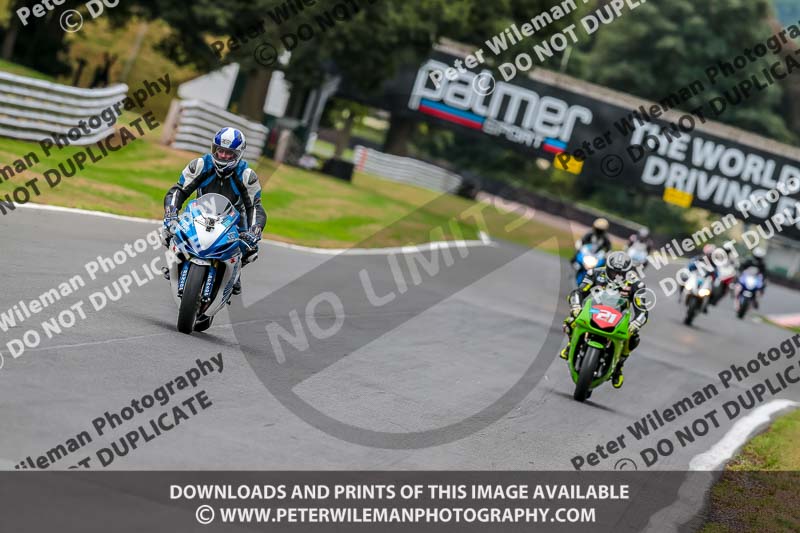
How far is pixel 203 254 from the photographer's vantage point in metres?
9.87

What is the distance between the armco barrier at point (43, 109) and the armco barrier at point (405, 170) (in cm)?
3048

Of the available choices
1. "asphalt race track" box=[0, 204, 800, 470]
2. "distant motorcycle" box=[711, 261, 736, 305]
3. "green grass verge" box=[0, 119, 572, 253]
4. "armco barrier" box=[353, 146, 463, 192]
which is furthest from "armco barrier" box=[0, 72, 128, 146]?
"armco barrier" box=[353, 146, 463, 192]

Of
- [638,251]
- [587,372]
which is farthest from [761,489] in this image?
[638,251]

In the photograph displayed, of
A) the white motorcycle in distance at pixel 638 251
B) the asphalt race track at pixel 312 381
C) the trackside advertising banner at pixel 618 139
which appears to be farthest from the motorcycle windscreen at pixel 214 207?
the trackside advertising banner at pixel 618 139

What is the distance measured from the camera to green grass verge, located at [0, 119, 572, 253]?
19578 millimetres

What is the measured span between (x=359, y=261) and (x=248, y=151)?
47.3 ft

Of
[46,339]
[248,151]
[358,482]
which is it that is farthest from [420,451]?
[248,151]

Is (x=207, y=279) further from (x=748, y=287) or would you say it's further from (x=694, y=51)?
(x=694, y=51)

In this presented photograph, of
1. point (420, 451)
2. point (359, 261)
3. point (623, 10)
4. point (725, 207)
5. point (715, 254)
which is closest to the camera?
point (420, 451)

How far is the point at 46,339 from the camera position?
877cm

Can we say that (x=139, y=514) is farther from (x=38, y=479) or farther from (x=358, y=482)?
(x=358, y=482)

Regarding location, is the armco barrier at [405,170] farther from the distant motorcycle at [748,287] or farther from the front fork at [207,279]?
the front fork at [207,279]

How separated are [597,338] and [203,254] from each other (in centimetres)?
430

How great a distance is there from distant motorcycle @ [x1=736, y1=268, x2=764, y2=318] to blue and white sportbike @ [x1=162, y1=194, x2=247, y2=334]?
80.5ft
